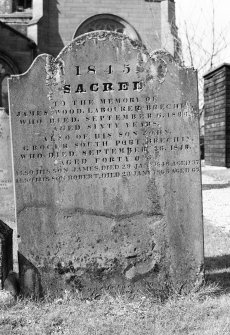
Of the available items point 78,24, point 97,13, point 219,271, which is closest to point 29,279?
point 219,271

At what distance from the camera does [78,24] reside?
28.4 meters

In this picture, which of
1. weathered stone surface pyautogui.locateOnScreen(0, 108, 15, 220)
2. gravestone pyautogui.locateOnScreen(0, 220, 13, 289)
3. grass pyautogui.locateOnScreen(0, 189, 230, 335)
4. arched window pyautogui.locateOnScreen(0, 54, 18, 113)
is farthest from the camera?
arched window pyautogui.locateOnScreen(0, 54, 18, 113)

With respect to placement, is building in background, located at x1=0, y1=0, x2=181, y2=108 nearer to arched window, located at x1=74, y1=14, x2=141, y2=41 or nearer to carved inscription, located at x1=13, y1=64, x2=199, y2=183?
arched window, located at x1=74, y1=14, x2=141, y2=41

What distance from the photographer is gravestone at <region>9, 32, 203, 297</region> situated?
4227 millimetres

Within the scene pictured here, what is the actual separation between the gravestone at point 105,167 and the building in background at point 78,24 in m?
23.2

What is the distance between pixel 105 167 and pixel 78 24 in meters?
25.7

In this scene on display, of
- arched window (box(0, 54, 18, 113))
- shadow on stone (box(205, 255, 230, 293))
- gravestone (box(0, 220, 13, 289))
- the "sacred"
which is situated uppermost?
arched window (box(0, 54, 18, 113))

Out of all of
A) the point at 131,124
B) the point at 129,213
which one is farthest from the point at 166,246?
the point at 131,124

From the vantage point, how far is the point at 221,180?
15516 mm

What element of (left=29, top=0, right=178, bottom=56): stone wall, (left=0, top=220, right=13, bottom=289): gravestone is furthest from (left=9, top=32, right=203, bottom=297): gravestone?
(left=29, top=0, right=178, bottom=56): stone wall

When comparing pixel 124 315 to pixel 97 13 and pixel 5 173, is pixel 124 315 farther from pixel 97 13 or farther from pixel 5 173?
pixel 97 13

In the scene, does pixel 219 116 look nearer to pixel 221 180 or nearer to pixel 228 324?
pixel 221 180

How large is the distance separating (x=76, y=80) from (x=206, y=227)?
176 inches

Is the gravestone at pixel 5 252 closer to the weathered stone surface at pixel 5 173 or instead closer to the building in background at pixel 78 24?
the weathered stone surface at pixel 5 173
